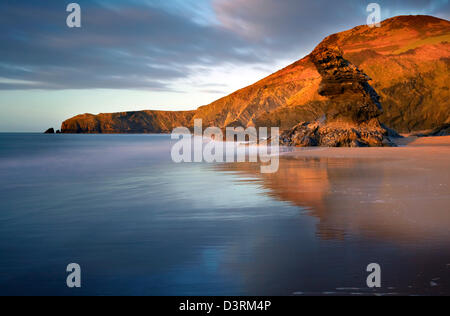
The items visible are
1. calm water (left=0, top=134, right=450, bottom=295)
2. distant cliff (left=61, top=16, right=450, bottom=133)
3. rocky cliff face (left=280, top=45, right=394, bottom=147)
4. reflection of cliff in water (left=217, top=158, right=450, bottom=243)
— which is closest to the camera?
calm water (left=0, top=134, right=450, bottom=295)

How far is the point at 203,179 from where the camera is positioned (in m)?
10.7

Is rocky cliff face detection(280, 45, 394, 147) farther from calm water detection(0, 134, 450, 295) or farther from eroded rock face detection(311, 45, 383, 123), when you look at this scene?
calm water detection(0, 134, 450, 295)

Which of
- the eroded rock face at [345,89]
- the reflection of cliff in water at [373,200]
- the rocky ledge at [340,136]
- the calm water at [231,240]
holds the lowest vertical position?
the calm water at [231,240]

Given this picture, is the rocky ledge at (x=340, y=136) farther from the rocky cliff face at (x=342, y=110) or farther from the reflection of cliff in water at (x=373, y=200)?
the reflection of cliff in water at (x=373, y=200)

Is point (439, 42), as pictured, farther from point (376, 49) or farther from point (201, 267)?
point (201, 267)

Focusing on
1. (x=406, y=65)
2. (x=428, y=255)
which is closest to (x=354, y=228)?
(x=428, y=255)

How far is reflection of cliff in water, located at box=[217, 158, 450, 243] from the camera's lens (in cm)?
467

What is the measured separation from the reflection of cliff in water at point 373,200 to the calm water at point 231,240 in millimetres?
26

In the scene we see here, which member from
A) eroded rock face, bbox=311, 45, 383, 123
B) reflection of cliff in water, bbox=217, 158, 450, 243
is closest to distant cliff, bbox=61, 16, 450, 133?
eroded rock face, bbox=311, 45, 383, 123

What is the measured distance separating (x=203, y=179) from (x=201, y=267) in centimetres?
716

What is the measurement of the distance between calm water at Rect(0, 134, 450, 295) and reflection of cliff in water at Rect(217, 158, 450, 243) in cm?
3

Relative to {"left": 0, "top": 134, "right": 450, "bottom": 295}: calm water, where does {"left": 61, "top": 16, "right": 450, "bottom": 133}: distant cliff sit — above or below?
above

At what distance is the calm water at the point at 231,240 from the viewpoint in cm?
321

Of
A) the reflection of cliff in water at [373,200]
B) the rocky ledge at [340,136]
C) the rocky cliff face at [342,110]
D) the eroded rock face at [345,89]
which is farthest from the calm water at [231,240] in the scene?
the eroded rock face at [345,89]
